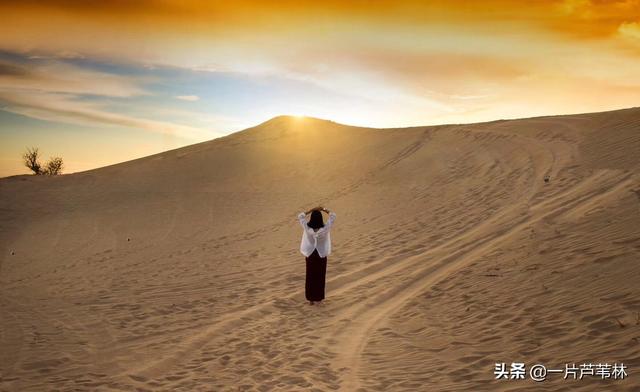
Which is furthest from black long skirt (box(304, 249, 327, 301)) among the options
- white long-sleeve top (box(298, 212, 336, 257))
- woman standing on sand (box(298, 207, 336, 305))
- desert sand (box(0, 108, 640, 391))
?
→ desert sand (box(0, 108, 640, 391))

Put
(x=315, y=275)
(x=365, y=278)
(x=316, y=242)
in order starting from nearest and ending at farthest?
(x=316, y=242) → (x=315, y=275) → (x=365, y=278)

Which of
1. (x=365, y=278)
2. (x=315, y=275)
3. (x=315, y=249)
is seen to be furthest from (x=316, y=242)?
(x=365, y=278)

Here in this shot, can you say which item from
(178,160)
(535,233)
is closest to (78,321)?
(535,233)

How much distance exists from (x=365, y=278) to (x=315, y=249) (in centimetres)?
189

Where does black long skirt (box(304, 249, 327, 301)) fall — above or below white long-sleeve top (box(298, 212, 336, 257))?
below

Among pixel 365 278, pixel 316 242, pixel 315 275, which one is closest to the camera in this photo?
pixel 316 242

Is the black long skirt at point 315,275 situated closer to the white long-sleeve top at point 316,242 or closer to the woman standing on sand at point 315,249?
the woman standing on sand at point 315,249

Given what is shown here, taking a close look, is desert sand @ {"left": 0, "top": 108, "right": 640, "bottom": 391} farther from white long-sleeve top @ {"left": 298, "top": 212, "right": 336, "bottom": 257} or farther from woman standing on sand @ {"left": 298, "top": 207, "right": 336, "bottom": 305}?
white long-sleeve top @ {"left": 298, "top": 212, "right": 336, "bottom": 257}

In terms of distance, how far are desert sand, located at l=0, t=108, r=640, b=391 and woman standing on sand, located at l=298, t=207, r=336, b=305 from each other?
36 centimetres

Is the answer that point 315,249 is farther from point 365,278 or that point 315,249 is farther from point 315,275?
point 365,278

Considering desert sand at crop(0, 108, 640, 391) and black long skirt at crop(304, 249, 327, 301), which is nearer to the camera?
desert sand at crop(0, 108, 640, 391)

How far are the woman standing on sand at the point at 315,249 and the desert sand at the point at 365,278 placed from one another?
36 cm

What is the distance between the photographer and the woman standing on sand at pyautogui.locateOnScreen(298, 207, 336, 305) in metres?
9.02

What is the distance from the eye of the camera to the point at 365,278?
34.8 ft
